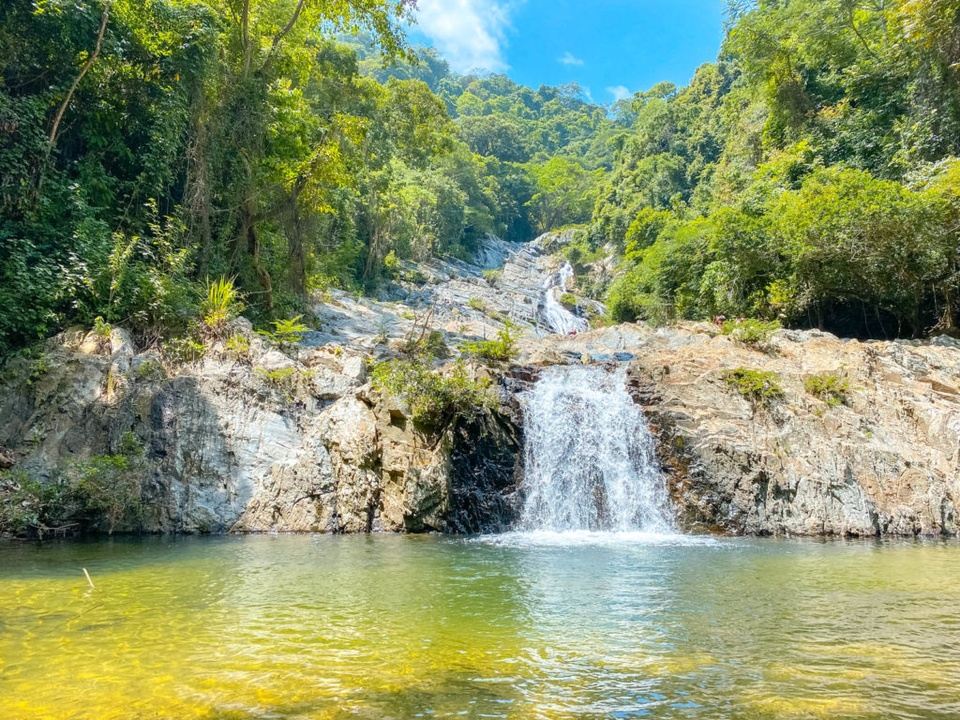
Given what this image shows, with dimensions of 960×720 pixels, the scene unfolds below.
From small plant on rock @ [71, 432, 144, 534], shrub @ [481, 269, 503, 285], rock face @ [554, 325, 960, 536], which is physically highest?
shrub @ [481, 269, 503, 285]

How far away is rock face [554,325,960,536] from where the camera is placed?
451 inches

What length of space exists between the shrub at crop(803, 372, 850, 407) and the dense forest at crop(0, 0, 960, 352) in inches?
274

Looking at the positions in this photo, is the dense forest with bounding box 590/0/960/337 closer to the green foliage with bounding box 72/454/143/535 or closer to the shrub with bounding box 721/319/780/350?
the shrub with bounding box 721/319/780/350

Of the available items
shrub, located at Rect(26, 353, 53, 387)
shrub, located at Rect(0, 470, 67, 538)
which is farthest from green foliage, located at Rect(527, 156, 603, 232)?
shrub, located at Rect(0, 470, 67, 538)

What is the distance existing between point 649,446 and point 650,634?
8221 millimetres

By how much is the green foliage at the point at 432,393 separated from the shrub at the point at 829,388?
6.48 m

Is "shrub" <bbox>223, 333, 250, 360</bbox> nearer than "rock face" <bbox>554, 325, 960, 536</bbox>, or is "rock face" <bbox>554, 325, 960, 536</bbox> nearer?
"rock face" <bbox>554, 325, 960, 536</bbox>

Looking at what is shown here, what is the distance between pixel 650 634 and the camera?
16.9ft

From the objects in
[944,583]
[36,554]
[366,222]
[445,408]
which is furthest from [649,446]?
[366,222]

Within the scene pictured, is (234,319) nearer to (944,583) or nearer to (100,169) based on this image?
(100,169)

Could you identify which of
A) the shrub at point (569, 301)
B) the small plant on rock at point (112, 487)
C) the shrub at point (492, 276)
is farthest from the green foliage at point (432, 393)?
the shrub at point (492, 276)

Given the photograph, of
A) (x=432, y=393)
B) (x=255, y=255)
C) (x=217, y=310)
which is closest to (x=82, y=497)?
(x=217, y=310)

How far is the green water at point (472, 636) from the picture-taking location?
3.70 meters

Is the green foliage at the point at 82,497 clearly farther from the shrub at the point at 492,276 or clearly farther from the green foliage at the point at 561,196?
the green foliage at the point at 561,196
